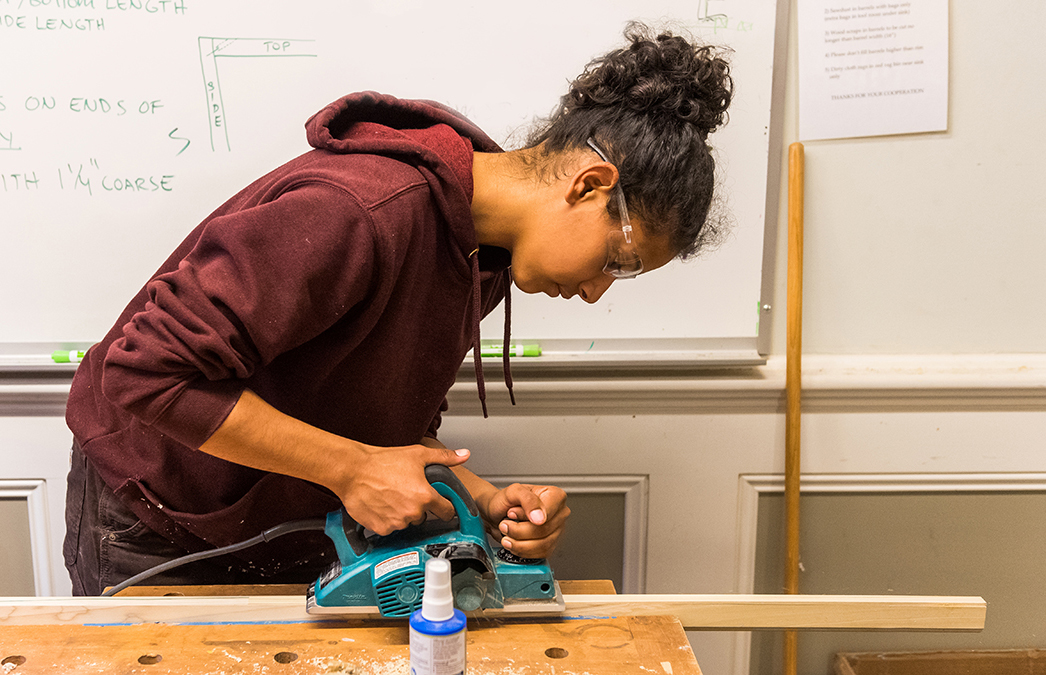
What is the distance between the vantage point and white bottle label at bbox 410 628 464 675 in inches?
24.3

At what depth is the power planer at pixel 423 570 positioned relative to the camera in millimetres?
793

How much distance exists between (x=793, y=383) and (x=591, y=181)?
29.5 inches

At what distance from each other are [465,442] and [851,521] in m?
0.85

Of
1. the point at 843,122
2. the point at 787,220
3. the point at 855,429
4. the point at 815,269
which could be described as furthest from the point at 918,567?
the point at 843,122

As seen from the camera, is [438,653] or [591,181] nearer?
[438,653]

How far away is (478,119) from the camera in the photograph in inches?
50.6

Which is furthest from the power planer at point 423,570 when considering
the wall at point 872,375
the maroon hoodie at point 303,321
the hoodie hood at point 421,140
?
the wall at point 872,375

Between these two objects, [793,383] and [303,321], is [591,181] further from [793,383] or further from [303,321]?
[793,383]

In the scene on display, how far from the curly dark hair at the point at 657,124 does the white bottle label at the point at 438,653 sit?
506 mm

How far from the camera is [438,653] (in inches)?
24.3

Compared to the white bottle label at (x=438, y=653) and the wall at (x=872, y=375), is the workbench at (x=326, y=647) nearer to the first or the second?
the white bottle label at (x=438, y=653)

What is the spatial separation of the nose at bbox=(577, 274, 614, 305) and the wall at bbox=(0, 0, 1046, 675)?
46 cm

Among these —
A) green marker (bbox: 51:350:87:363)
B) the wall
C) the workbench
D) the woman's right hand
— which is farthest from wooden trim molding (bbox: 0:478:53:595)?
the woman's right hand

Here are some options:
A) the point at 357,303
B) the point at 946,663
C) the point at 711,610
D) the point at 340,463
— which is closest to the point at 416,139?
the point at 357,303
